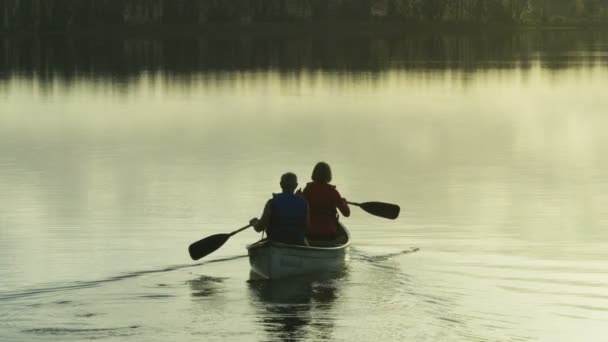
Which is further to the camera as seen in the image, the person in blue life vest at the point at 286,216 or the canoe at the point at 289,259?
the person in blue life vest at the point at 286,216

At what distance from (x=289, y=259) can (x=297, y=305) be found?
1.64m

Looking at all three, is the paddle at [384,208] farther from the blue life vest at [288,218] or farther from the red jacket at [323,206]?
the blue life vest at [288,218]

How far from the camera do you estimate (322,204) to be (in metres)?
25.3

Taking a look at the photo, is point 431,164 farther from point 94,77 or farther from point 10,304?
point 94,77

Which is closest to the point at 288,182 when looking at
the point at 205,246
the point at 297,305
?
the point at 205,246

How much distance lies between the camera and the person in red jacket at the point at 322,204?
2531cm

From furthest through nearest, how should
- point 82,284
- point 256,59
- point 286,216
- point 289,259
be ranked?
point 256,59
point 82,284
point 286,216
point 289,259

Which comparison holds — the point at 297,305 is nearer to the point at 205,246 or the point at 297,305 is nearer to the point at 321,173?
the point at 205,246

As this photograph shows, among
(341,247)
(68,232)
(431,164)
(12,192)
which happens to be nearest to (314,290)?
(341,247)

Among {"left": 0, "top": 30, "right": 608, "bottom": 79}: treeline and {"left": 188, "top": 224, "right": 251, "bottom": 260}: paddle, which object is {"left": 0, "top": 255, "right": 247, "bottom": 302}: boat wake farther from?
{"left": 0, "top": 30, "right": 608, "bottom": 79}: treeline

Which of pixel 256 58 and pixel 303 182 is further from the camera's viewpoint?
pixel 256 58

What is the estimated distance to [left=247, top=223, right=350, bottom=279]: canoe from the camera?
938 inches

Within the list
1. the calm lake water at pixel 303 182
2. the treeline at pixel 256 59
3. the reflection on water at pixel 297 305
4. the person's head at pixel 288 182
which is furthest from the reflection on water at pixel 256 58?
the reflection on water at pixel 297 305

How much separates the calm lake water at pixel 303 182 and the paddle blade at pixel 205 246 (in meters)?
0.38
